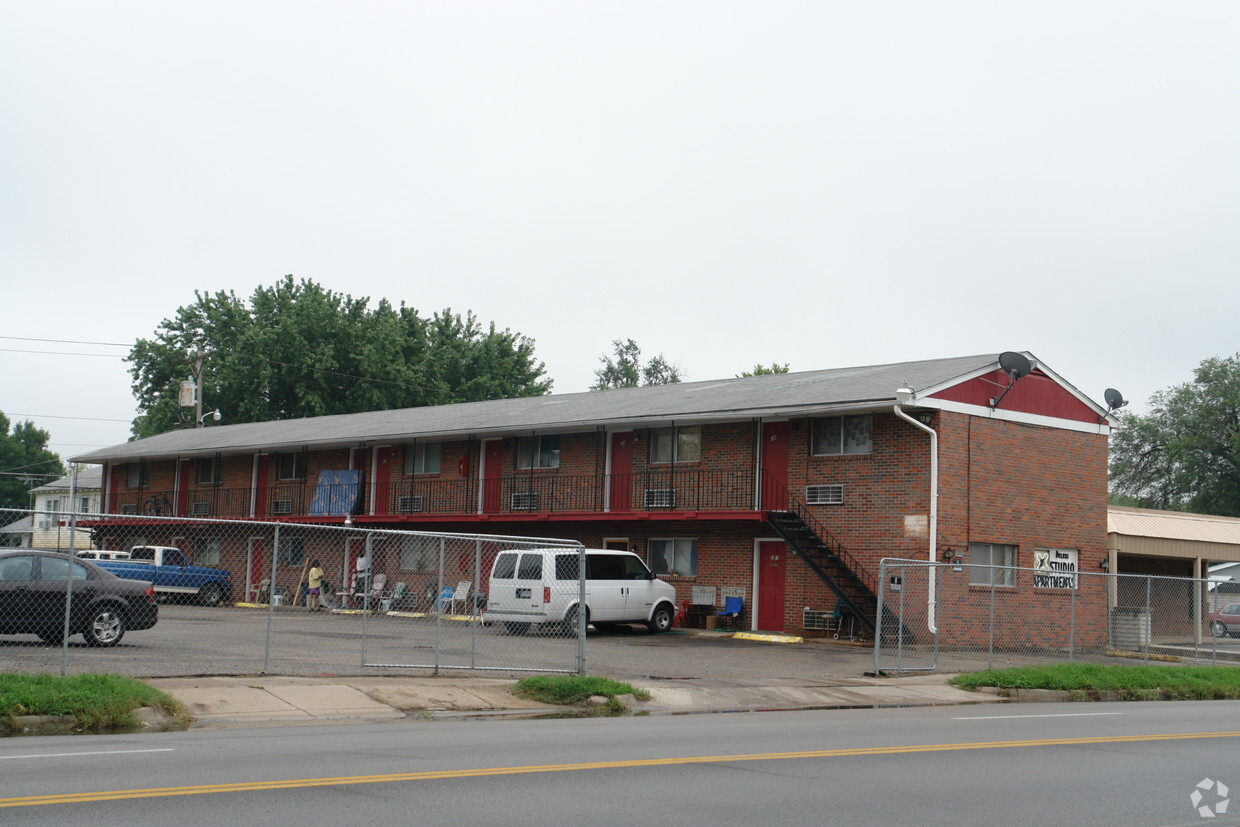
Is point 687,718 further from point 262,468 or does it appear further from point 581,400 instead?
point 262,468

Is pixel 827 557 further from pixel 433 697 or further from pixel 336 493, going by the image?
pixel 336 493

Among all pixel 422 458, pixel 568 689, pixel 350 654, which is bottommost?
pixel 568 689

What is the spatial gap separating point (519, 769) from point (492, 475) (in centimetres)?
2729

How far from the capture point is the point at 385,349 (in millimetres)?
63500

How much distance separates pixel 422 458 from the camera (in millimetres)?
38750

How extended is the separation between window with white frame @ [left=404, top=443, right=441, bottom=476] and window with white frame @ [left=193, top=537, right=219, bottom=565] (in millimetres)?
7313

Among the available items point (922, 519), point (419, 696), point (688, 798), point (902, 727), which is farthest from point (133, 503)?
point (688, 798)

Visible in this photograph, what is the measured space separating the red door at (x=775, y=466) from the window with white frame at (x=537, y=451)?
705cm

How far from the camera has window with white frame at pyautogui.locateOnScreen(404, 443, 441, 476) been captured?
1511 inches

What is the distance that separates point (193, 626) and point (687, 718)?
11.2m

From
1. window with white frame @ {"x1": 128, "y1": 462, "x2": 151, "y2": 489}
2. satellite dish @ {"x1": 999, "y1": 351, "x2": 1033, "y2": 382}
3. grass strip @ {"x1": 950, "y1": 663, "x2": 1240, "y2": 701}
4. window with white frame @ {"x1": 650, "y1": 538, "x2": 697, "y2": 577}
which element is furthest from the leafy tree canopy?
grass strip @ {"x1": 950, "y1": 663, "x2": 1240, "y2": 701}

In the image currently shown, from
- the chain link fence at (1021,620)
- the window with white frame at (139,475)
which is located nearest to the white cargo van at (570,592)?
the chain link fence at (1021,620)

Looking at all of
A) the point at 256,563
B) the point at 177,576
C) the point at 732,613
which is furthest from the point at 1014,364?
the point at 256,563

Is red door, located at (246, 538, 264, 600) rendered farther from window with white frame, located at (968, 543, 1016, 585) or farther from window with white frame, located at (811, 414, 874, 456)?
window with white frame, located at (968, 543, 1016, 585)
